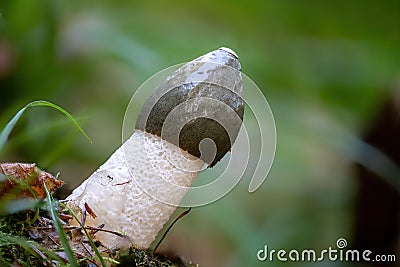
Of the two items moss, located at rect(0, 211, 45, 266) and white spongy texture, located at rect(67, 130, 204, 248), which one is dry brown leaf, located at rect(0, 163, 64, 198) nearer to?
moss, located at rect(0, 211, 45, 266)

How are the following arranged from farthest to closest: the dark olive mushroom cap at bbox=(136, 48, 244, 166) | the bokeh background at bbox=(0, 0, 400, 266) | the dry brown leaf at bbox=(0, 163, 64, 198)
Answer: the bokeh background at bbox=(0, 0, 400, 266) < the dark olive mushroom cap at bbox=(136, 48, 244, 166) < the dry brown leaf at bbox=(0, 163, 64, 198)

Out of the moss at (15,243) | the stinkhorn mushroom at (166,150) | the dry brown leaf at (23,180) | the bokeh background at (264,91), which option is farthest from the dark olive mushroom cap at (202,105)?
the bokeh background at (264,91)

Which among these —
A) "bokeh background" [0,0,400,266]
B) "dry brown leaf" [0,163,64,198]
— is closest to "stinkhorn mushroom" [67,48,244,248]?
"dry brown leaf" [0,163,64,198]

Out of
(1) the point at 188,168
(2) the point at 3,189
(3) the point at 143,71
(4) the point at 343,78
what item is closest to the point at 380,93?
(4) the point at 343,78

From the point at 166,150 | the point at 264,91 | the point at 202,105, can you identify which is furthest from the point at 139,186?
the point at 264,91

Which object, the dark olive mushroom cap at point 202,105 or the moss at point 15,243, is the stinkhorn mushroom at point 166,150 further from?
the moss at point 15,243

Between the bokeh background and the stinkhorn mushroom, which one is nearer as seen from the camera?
the stinkhorn mushroom

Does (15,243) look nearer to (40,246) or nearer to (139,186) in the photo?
(40,246)
